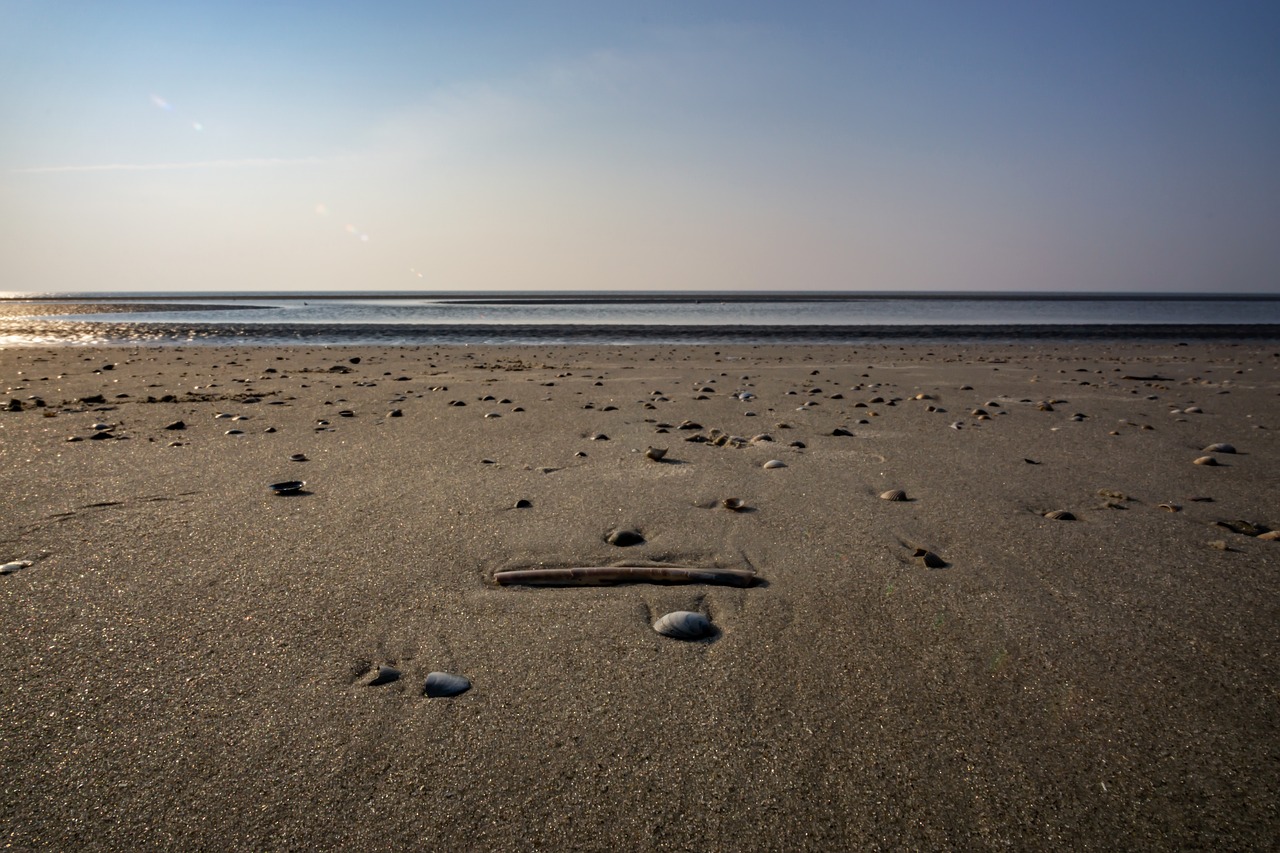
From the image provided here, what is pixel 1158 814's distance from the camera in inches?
63.0

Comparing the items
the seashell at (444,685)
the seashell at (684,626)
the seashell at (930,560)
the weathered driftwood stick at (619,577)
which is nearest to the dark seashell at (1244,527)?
the seashell at (930,560)

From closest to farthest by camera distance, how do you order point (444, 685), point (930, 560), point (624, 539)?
point (444, 685)
point (930, 560)
point (624, 539)

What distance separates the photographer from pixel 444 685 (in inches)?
80.4

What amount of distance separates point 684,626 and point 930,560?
1216mm

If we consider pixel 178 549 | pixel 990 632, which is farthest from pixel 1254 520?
pixel 178 549

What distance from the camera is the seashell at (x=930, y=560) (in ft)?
9.75

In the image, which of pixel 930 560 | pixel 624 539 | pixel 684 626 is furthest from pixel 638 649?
pixel 930 560

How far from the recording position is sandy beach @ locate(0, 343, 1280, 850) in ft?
5.27

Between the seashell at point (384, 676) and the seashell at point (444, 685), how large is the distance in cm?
11

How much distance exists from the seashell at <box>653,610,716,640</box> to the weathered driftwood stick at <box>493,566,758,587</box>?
0.37 metres

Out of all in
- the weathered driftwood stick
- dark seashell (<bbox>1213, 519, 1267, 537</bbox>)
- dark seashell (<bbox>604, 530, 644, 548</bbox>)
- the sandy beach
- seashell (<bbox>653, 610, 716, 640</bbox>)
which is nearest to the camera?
the sandy beach

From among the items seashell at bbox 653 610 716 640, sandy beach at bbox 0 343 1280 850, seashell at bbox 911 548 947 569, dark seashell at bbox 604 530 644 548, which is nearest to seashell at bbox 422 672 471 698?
sandy beach at bbox 0 343 1280 850

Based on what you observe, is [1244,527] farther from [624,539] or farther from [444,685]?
[444,685]

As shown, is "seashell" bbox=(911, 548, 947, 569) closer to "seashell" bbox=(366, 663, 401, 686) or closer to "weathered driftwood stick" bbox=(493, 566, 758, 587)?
"weathered driftwood stick" bbox=(493, 566, 758, 587)
